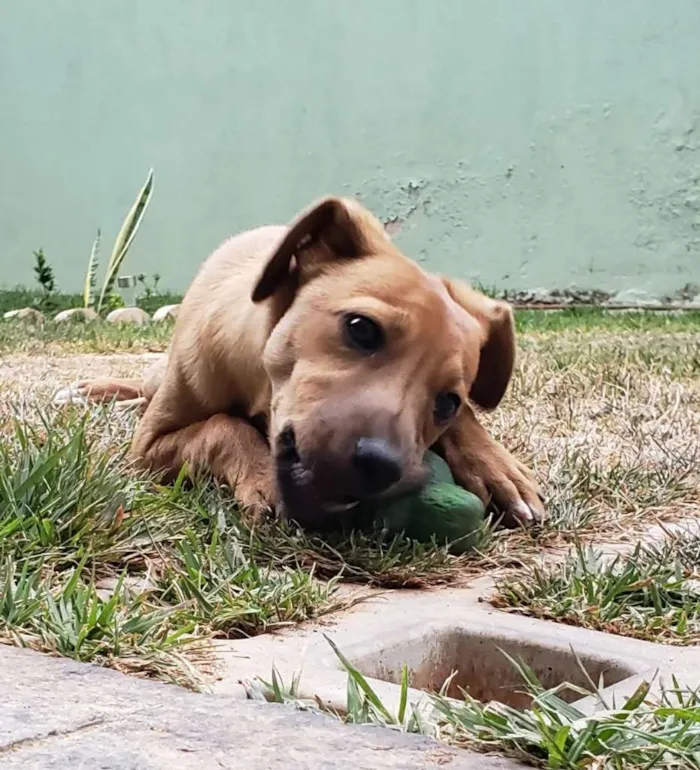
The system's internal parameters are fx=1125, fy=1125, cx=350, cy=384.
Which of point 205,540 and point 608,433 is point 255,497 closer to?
point 205,540

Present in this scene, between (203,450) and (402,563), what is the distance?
552 millimetres

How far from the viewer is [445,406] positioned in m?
2.03

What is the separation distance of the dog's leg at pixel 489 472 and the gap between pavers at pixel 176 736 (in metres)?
1.20

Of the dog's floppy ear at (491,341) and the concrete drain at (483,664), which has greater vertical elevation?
the dog's floppy ear at (491,341)

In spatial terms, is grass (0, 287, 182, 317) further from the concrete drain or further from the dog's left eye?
the concrete drain

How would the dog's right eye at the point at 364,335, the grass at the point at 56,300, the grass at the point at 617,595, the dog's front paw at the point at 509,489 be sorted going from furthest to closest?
the grass at the point at 56,300 < the dog's front paw at the point at 509,489 < the dog's right eye at the point at 364,335 < the grass at the point at 617,595

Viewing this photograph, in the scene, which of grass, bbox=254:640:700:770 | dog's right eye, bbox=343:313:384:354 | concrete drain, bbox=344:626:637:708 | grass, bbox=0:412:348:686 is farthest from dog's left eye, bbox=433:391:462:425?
grass, bbox=254:640:700:770

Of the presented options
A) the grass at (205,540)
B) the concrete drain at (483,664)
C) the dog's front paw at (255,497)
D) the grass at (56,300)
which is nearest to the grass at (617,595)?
the grass at (205,540)

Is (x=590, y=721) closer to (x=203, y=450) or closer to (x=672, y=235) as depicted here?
(x=203, y=450)

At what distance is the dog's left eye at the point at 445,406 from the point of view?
201 centimetres

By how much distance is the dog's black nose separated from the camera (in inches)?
69.1

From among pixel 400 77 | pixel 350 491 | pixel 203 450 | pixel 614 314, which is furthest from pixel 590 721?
pixel 400 77

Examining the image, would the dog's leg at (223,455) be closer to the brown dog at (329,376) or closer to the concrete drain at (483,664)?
the brown dog at (329,376)

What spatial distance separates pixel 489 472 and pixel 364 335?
507 millimetres
